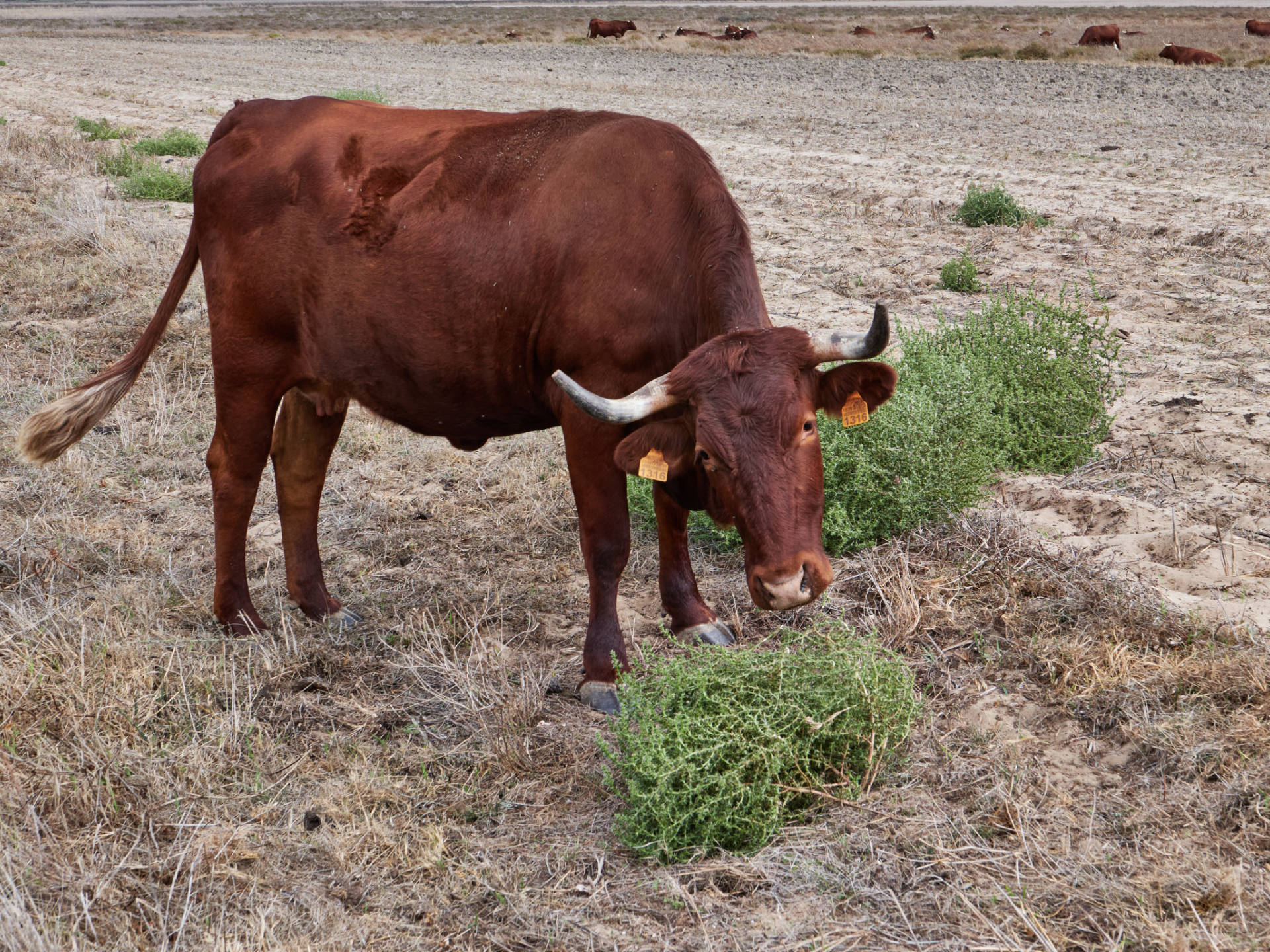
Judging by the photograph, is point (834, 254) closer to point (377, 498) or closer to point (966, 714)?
point (377, 498)

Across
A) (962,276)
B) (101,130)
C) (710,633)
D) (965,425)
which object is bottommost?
(710,633)

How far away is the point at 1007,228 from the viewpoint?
10703 mm

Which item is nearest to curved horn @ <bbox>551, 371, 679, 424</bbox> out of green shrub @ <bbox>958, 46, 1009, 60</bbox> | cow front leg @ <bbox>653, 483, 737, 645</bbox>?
cow front leg @ <bbox>653, 483, 737, 645</bbox>

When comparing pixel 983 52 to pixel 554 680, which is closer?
pixel 554 680

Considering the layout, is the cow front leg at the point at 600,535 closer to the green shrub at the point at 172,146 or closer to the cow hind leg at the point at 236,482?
the cow hind leg at the point at 236,482

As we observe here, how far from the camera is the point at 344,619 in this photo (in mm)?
5160

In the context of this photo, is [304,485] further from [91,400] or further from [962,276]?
[962,276]

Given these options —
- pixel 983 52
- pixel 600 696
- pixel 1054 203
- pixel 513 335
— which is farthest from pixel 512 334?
pixel 983 52

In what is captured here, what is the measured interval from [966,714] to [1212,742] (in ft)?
2.63

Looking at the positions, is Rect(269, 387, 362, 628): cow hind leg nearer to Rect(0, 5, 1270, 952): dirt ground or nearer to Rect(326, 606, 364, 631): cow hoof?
Rect(326, 606, 364, 631): cow hoof

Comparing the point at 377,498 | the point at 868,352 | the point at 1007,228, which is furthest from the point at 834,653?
the point at 1007,228

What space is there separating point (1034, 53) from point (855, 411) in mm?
37613

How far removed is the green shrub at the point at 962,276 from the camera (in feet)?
28.6

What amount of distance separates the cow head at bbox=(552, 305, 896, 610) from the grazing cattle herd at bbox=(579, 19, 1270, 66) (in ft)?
111
